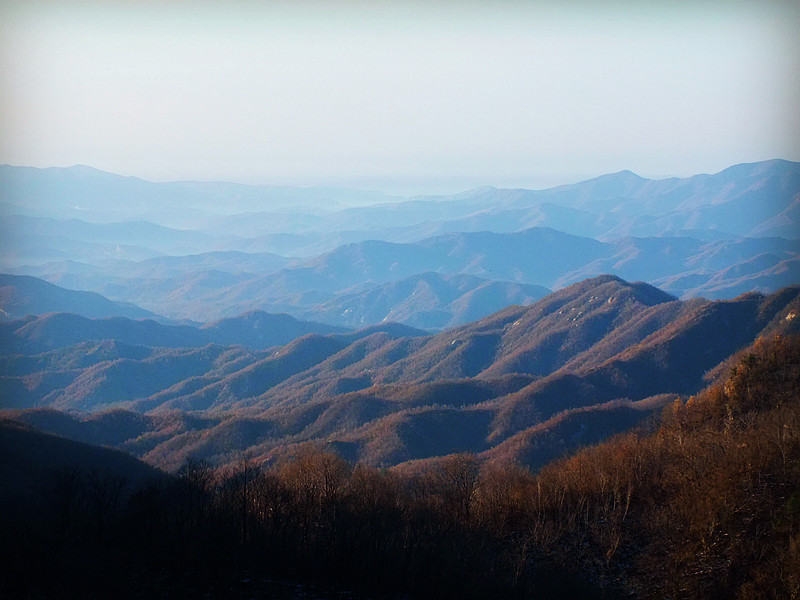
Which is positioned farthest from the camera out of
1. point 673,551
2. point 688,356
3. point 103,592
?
point 688,356

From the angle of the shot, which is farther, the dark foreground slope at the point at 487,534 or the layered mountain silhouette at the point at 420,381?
the layered mountain silhouette at the point at 420,381

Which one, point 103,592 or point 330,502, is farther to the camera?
point 330,502

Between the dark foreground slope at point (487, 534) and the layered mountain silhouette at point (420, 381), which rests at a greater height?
the dark foreground slope at point (487, 534)

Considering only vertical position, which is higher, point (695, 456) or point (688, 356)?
point (695, 456)

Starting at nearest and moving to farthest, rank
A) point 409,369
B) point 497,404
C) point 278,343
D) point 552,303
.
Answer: point 497,404 → point 409,369 → point 552,303 → point 278,343

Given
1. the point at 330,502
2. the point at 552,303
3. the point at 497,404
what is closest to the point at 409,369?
the point at 552,303

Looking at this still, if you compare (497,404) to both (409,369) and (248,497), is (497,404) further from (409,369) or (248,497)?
(248,497)

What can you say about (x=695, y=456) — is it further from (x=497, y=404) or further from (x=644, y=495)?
(x=497, y=404)
